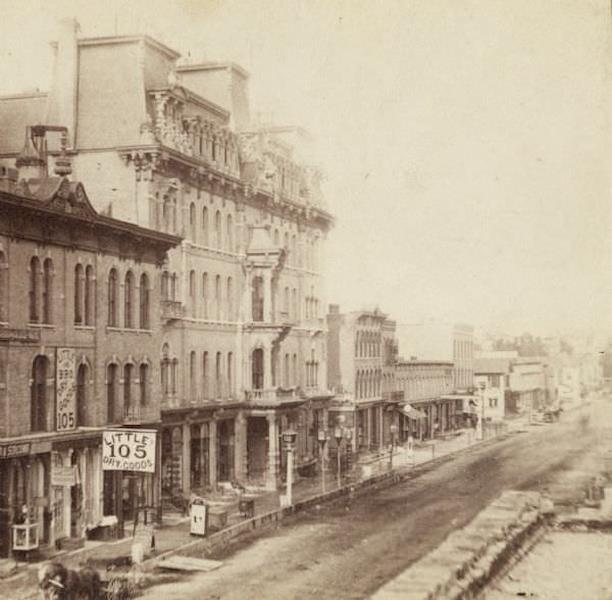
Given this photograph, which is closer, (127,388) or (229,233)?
(127,388)

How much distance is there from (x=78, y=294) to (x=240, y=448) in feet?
54.7

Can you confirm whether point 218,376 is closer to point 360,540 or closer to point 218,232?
point 218,232

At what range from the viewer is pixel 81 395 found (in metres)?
30.4

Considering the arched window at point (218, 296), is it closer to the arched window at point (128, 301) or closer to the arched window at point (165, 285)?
the arched window at point (165, 285)

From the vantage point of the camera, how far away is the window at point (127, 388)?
108 ft

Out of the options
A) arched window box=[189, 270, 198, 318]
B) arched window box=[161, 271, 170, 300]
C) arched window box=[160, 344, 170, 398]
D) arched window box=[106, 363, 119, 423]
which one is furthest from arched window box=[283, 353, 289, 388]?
arched window box=[106, 363, 119, 423]

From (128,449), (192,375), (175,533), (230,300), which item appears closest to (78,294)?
(128,449)

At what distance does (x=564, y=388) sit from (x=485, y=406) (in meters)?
13.0

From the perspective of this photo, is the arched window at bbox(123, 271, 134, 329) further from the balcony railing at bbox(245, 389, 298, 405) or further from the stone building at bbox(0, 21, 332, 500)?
the balcony railing at bbox(245, 389, 298, 405)

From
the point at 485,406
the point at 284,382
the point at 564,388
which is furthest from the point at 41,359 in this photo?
the point at 485,406

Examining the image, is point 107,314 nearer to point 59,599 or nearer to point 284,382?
point 59,599

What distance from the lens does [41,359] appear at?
28641 mm

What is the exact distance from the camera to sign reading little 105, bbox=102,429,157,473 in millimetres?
27266

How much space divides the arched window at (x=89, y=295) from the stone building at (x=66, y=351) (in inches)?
1.1
